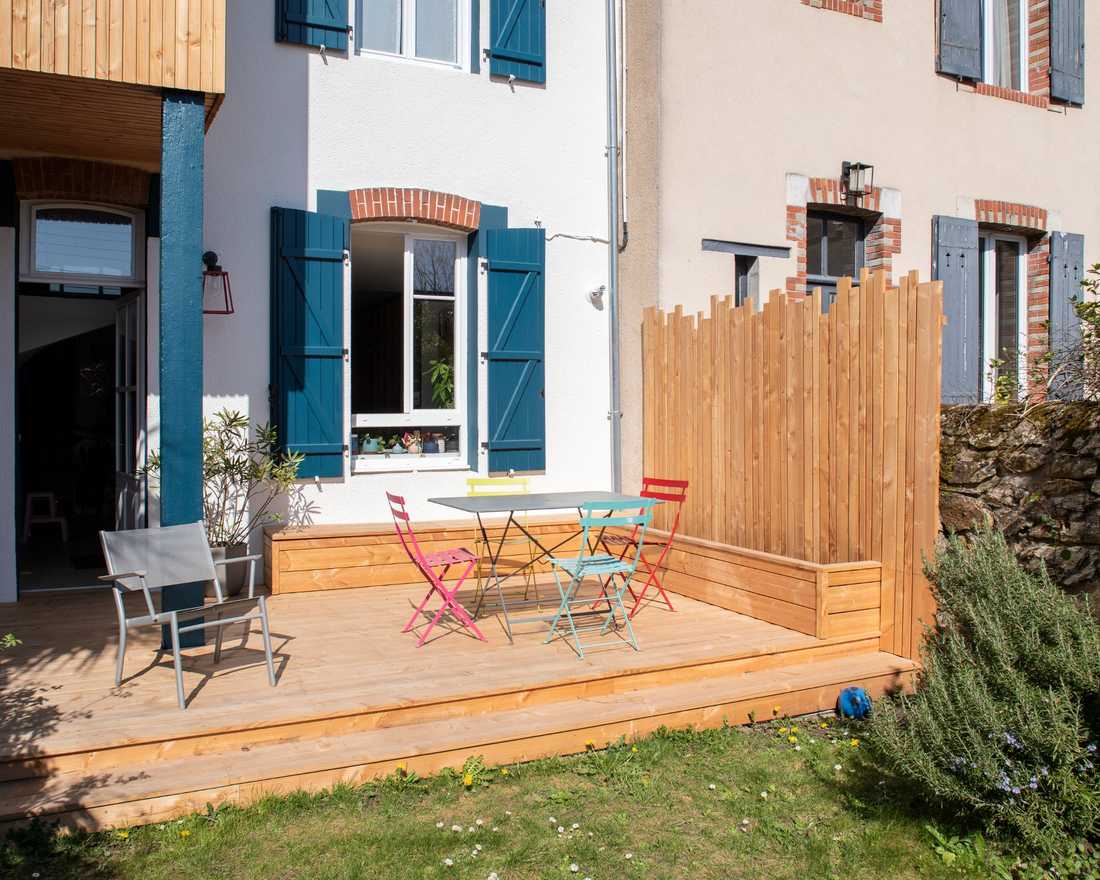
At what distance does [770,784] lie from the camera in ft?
11.9

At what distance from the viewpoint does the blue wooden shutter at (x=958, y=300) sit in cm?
815

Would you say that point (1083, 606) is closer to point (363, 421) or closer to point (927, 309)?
point (927, 309)

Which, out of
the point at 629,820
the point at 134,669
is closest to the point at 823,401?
the point at 629,820

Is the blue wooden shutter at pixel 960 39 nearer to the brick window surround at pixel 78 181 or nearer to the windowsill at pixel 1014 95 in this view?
the windowsill at pixel 1014 95

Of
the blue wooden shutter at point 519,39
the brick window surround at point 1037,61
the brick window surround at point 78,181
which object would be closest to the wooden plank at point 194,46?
the brick window surround at point 78,181

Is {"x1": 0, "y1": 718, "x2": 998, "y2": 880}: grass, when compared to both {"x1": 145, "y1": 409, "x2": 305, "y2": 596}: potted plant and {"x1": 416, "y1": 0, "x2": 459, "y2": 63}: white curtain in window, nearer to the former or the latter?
{"x1": 145, "y1": 409, "x2": 305, "y2": 596}: potted plant

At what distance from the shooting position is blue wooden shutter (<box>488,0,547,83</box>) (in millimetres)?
7043

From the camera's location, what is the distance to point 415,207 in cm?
675

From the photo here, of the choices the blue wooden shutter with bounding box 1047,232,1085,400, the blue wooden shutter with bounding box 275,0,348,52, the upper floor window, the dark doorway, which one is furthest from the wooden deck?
the blue wooden shutter with bounding box 1047,232,1085,400

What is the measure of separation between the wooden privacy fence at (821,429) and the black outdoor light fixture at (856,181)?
7.40 feet

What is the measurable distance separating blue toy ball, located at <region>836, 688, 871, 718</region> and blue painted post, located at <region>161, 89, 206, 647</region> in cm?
333

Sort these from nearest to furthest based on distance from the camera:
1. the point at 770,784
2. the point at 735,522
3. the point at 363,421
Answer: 1. the point at 770,784
2. the point at 735,522
3. the point at 363,421

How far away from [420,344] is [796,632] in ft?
12.1

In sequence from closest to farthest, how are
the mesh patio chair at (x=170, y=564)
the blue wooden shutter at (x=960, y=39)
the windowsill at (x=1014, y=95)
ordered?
the mesh patio chair at (x=170, y=564), the blue wooden shutter at (x=960, y=39), the windowsill at (x=1014, y=95)
